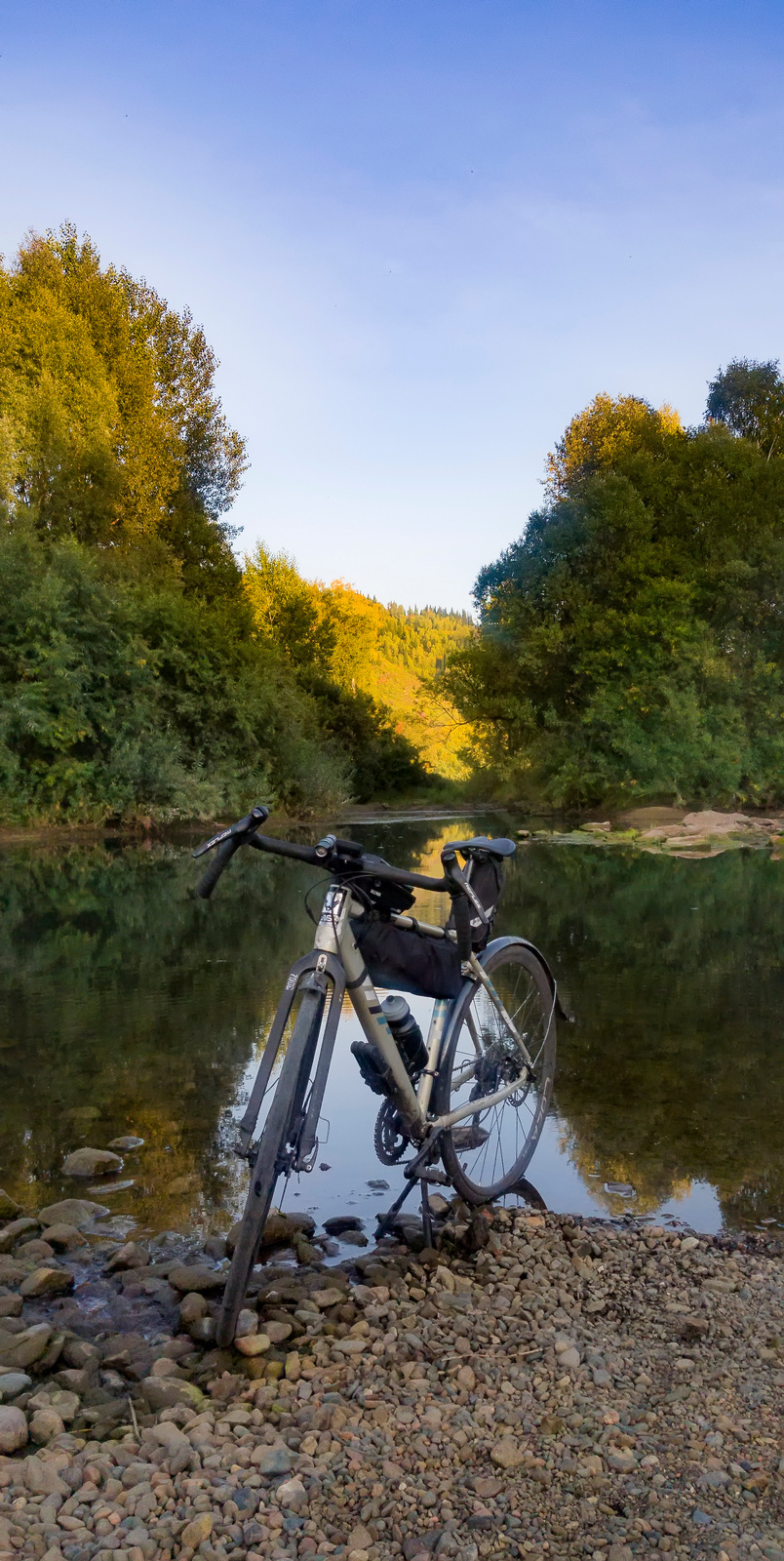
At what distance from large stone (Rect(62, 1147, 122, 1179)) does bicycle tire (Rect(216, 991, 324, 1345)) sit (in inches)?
61.3

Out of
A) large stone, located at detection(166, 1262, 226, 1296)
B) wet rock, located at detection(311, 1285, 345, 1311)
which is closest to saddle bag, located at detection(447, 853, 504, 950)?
wet rock, located at detection(311, 1285, 345, 1311)

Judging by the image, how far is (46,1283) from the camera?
3.39 metres

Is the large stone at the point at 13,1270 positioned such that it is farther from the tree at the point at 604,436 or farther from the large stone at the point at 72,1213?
the tree at the point at 604,436

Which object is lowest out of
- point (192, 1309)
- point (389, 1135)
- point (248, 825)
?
point (192, 1309)

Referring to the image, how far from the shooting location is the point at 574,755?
104 ft

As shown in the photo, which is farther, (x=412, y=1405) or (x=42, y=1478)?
(x=412, y=1405)

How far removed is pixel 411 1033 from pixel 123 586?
24.2 metres

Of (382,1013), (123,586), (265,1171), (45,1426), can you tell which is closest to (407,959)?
(382,1013)

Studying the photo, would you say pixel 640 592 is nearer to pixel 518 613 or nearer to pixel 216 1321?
pixel 518 613

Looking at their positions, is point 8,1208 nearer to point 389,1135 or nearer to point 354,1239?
point 354,1239

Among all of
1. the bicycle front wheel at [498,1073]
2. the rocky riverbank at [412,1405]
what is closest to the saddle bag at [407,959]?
the bicycle front wheel at [498,1073]

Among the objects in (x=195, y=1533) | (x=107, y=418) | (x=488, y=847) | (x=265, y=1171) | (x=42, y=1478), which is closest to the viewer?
(x=195, y=1533)

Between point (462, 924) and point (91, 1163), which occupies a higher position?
point (462, 924)

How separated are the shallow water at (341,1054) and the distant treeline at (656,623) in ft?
57.3
